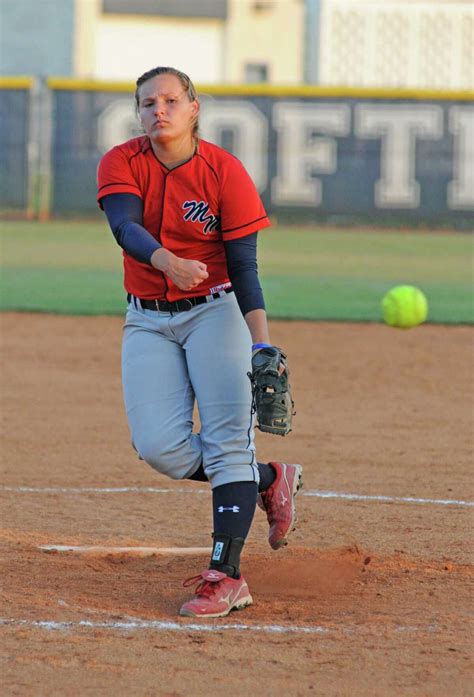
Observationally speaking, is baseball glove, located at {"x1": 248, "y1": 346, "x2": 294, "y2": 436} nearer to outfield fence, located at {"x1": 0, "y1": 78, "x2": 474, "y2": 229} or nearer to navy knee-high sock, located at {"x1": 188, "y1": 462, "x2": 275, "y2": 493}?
navy knee-high sock, located at {"x1": 188, "y1": 462, "x2": 275, "y2": 493}

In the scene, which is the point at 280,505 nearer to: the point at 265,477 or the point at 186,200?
the point at 265,477

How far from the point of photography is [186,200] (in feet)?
12.3

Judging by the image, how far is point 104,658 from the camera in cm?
317

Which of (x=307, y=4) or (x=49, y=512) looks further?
(x=307, y=4)

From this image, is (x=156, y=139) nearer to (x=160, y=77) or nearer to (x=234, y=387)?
(x=160, y=77)

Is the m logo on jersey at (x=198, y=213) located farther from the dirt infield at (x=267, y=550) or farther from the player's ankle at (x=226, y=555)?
the dirt infield at (x=267, y=550)

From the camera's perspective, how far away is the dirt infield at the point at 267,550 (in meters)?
3.12

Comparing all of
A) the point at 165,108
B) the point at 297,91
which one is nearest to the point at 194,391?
the point at 165,108

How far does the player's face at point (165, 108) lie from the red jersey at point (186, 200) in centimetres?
11

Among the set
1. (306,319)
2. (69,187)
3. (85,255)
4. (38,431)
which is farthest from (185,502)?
(69,187)

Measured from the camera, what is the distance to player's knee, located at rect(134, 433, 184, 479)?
3773 mm

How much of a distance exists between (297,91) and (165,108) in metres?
17.1

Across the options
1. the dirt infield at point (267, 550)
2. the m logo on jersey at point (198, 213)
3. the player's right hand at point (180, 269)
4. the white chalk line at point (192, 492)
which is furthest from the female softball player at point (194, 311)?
the white chalk line at point (192, 492)

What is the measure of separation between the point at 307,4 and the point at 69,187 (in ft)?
63.4
